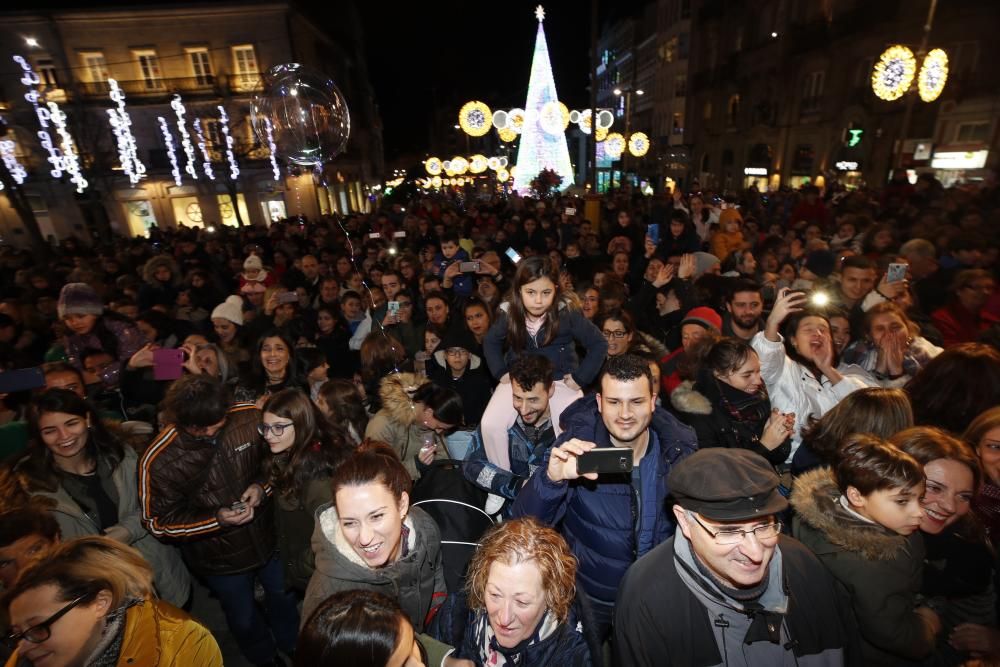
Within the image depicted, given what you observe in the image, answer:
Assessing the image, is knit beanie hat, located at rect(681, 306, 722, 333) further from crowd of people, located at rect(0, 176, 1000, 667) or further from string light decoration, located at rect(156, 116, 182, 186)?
string light decoration, located at rect(156, 116, 182, 186)

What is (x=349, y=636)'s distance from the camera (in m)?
1.60

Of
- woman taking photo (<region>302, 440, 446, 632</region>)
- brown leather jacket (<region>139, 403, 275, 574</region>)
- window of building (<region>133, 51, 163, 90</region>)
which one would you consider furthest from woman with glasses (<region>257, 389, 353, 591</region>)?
window of building (<region>133, 51, 163, 90</region>)

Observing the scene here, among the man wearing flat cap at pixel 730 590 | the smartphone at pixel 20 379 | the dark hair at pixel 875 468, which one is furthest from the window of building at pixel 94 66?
the dark hair at pixel 875 468

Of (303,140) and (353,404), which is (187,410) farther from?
(303,140)

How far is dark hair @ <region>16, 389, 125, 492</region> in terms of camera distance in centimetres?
279

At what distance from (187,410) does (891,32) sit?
95.9ft

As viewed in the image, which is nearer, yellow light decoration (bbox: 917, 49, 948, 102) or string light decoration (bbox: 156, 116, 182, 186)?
yellow light decoration (bbox: 917, 49, 948, 102)

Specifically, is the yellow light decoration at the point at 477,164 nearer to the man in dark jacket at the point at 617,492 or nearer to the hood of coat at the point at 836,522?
the man in dark jacket at the point at 617,492

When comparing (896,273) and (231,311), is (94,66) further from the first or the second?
(896,273)

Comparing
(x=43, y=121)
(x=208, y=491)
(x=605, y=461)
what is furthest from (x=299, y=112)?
(x=43, y=121)

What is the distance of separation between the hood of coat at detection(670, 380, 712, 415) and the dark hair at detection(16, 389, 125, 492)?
155 inches

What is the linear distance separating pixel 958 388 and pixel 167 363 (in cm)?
617

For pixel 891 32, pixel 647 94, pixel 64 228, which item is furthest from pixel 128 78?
pixel 647 94

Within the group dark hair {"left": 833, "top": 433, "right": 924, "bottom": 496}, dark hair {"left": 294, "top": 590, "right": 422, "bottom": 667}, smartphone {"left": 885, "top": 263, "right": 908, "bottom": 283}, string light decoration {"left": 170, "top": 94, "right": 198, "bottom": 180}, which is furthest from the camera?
string light decoration {"left": 170, "top": 94, "right": 198, "bottom": 180}
